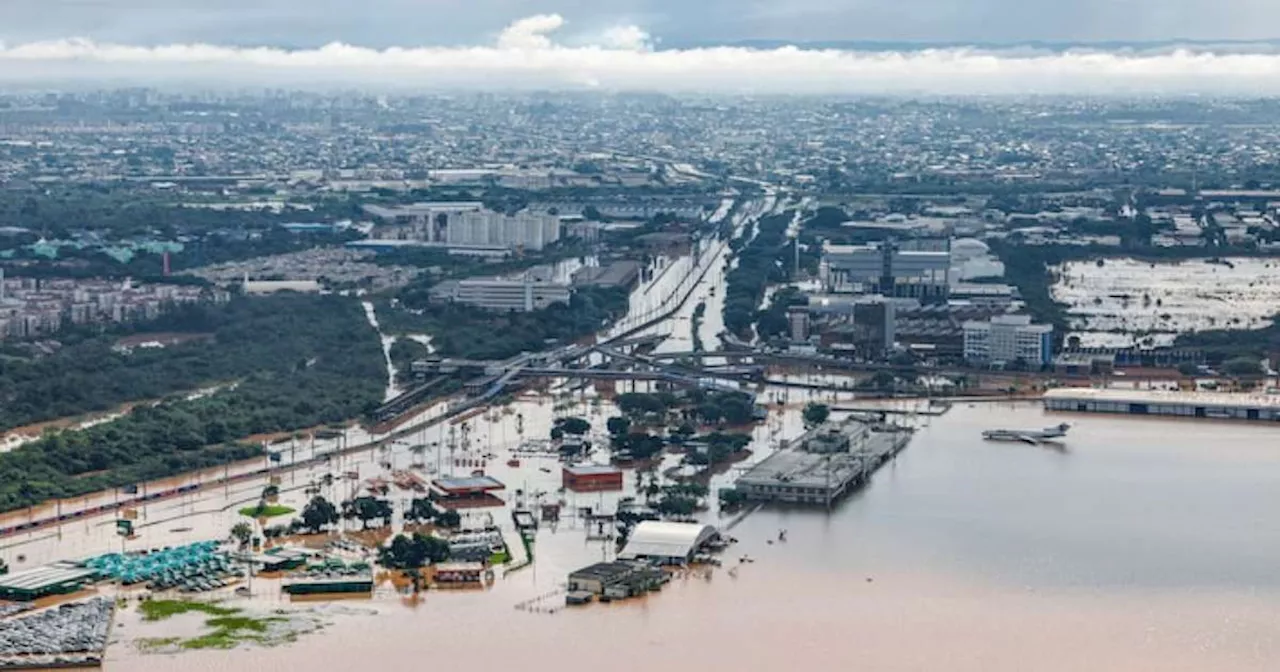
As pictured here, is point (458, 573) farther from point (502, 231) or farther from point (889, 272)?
point (502, 231)

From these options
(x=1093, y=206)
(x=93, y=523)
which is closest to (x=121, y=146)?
(x=1093, y=206)

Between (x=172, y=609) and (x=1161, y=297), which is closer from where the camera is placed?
(x=172, y=609)

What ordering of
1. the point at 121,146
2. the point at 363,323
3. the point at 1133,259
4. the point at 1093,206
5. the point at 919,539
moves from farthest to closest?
the point at 121,146 < the point at 1093,206 < the point at 1133,259 < the point at 363,323 < the point at 919,539

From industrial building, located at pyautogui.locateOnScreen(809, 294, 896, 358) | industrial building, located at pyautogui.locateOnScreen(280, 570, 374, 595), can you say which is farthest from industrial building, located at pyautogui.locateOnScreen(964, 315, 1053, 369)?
industrial building, located at pyautogui.locateOnScreen(280, 570, 374, 595)

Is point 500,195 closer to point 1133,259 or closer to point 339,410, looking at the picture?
point 1133,259

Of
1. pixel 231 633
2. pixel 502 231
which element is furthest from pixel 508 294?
pixel 231 633

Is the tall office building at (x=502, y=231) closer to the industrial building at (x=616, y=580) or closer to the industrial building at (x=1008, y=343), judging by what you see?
the industrial building at (x=1008, y=343)
